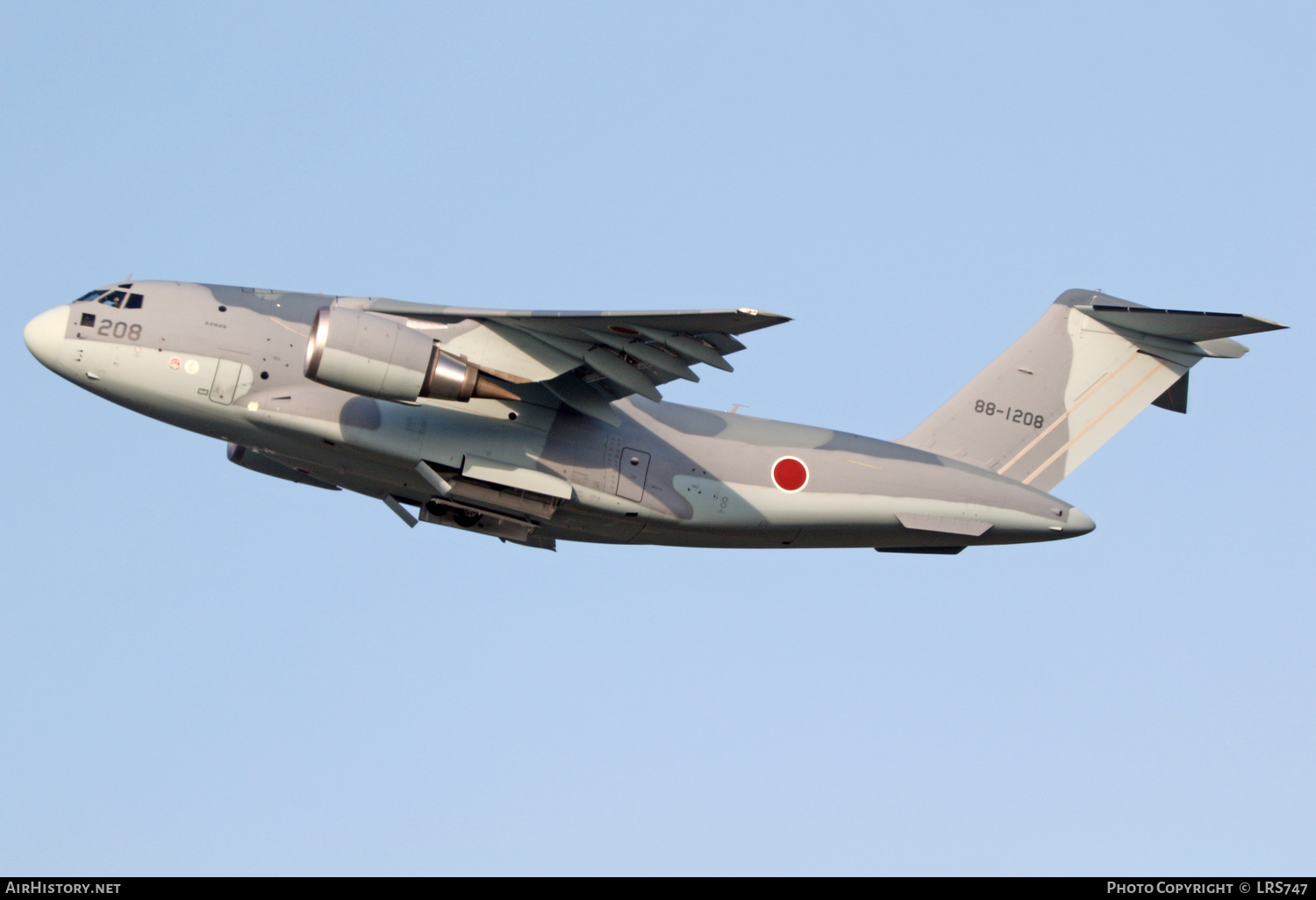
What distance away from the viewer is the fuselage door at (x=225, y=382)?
1379 cm

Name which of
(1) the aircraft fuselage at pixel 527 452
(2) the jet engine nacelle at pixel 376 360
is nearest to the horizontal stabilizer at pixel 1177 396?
(1) the aircraft fuselage at pixel 527 452

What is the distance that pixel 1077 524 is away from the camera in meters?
15.7

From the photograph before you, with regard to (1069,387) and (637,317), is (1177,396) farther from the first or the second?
(637,317)

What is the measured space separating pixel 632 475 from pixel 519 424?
47.2 inches

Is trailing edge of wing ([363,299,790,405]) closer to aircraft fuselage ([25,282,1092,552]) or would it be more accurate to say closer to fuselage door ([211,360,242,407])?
aircraft fuselage ([25,282,1092,552])

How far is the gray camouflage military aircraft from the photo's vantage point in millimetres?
13445

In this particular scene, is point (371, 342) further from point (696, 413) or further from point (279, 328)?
point (696, 413)

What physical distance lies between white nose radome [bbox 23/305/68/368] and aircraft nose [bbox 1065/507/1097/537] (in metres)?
10.0

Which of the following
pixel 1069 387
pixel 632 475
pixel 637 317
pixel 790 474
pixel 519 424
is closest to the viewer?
pixel 637 317

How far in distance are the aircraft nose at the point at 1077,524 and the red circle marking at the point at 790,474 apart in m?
2.88

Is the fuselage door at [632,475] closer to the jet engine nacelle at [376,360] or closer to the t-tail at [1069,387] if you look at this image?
the jet engine nacelle at [376,360]

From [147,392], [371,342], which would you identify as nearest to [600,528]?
[371,342]

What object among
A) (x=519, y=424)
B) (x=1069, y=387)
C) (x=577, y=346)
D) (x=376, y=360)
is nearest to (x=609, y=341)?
(x=577, y=346)

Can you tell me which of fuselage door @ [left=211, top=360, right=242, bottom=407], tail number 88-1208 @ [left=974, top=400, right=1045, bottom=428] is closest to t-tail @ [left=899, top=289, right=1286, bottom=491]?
tail number 88-1208 @ [left=974, top=400, right=1045, bottom=428]
